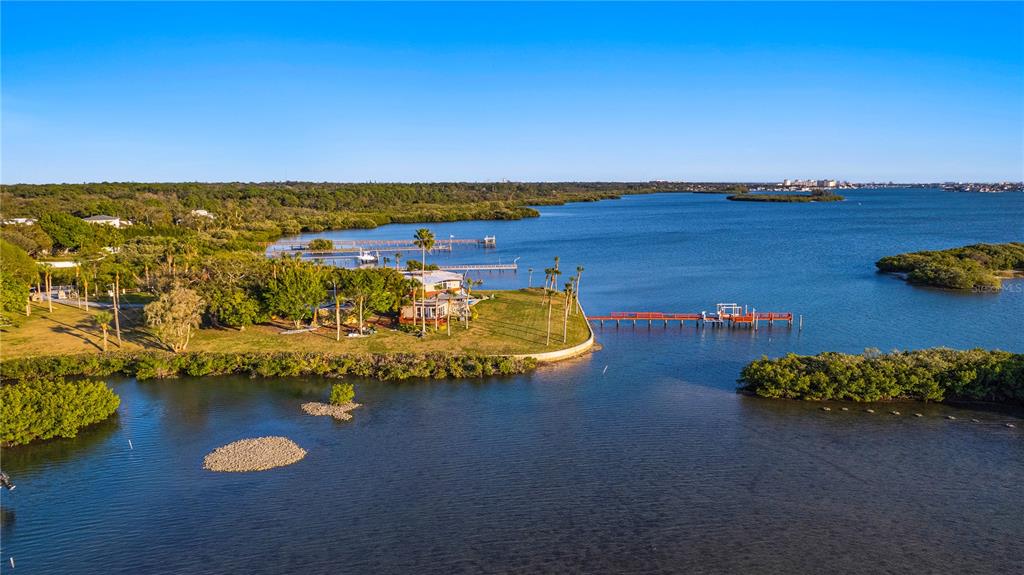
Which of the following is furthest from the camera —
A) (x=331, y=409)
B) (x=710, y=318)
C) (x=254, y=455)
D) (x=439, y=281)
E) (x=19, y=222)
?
(x=19, y=222)

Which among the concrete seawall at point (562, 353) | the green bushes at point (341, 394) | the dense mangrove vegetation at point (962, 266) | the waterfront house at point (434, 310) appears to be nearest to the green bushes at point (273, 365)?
the concrete seawall at point (562, 353)

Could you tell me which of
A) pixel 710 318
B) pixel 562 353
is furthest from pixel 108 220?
pixel 710 318

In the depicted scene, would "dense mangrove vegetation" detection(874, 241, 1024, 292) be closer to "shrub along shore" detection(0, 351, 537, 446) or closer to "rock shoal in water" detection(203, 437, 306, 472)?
"shrub along shore" detection(0, 351, 537, 446)

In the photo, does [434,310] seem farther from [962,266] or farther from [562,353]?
[962,266]

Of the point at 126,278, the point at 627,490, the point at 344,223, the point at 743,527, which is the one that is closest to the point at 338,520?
the point at 627,490

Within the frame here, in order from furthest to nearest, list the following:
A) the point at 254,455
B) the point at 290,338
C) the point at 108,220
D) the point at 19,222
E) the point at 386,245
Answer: the point at 386,245 → the point at 108,220 → the point at 19,222 → the point at 290,338 → the point at 254,455

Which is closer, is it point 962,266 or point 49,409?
point 49,409

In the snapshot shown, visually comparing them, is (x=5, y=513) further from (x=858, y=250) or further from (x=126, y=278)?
(x=858, y=250)
